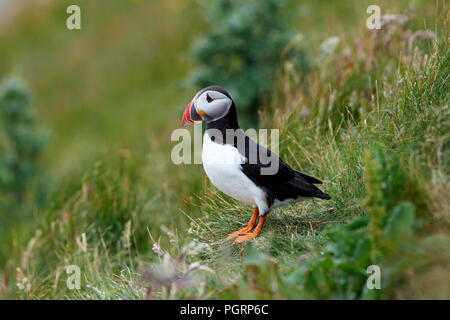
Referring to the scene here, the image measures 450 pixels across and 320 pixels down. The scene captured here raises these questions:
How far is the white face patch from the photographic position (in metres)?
3.12

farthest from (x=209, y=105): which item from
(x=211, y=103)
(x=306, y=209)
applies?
(x=306, y=209)

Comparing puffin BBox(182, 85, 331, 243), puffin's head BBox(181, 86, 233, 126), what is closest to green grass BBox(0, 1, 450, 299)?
puffin BBox(182, 85, 331, 243)

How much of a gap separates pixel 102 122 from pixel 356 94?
27.3 feet

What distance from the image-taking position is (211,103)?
312 centimetres

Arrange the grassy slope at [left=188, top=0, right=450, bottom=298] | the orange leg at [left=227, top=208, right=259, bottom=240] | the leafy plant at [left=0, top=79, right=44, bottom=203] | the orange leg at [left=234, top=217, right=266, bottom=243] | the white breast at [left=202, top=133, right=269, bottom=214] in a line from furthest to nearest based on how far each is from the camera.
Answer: the leafy plant at [left=0, top=79, right=44, bottom=203], the orange leg at [left=227, top=208, right=259, bottom=240], the orange leg at [left=234, top=217, right=266, bottom=243], the white breast at [left=202, top=133, right=269, bottom=214], the grassy slope at [left=188, top=0, right=450, bottom=298]

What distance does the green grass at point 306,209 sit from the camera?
2.44 m

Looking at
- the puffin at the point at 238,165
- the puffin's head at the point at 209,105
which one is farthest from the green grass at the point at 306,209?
the puffin's head at the point at 209,105

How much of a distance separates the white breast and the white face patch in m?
0.20

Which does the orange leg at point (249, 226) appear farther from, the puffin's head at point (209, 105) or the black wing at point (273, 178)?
the puffin's head at point (209, 105)

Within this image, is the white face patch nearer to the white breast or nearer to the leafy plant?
the white breast

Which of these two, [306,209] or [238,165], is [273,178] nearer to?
[238,165]

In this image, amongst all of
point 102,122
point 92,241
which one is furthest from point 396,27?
point 102,122

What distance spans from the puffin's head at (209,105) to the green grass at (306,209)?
791mm
